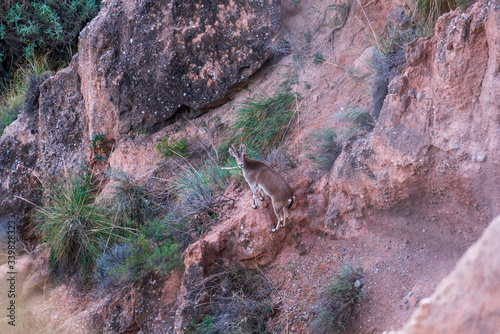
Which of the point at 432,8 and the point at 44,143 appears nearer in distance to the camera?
the point at 432,8

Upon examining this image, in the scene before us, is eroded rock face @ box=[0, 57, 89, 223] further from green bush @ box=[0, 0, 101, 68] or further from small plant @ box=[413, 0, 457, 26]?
small plant @ box=[413, 0, 457, 26]

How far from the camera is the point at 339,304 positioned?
459 centimetres

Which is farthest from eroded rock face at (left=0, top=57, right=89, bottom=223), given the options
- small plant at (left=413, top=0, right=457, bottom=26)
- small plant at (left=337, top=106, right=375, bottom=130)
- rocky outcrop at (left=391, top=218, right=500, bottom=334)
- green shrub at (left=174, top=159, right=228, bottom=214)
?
rocky outcrop at (left=391, top=218, right=500, bottom=334)

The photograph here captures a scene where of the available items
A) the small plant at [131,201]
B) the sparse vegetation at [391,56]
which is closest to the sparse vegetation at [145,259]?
the small plant at [131,201]

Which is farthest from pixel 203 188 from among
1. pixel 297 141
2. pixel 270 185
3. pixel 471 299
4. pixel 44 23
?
pixel 44 23

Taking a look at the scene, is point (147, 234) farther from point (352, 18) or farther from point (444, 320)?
point (444, 320)

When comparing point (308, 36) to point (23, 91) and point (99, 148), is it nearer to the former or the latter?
point (99, 148)

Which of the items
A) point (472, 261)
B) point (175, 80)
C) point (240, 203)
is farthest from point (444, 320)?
point (175, 80)

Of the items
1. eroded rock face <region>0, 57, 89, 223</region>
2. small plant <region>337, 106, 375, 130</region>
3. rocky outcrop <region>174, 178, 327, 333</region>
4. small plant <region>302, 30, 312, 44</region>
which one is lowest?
rocky outcrop <region>174, 178, 327, 333</region>

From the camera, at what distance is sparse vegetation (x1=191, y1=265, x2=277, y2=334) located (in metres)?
5.08

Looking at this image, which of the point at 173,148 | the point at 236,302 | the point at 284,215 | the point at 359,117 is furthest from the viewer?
the point at 173,148

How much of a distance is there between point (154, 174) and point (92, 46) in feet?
9.72

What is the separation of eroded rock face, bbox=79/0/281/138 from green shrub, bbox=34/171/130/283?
194 cm

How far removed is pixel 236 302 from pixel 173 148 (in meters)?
3.52
